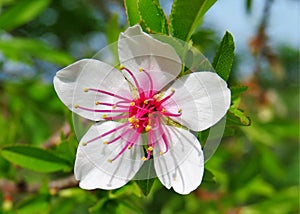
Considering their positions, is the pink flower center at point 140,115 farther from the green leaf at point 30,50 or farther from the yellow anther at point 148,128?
the green leaf at point 30,50

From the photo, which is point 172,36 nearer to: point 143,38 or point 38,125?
point 143,38

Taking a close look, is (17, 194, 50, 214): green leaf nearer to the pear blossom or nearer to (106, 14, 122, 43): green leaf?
the pear blossom

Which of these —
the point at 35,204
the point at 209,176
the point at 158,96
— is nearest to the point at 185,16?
the point at 158,96

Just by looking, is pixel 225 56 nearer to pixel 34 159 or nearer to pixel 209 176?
pixel 209 176

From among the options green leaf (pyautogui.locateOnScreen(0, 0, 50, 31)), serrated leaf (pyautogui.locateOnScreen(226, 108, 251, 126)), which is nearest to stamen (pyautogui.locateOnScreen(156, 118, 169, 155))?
serrated leaf (pyautogui.locateOnScreen(226, 108, 251, 126))

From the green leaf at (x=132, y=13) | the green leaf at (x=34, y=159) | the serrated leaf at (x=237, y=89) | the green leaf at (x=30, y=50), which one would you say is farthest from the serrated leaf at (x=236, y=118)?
the green leaf at (x=30, y=50)
